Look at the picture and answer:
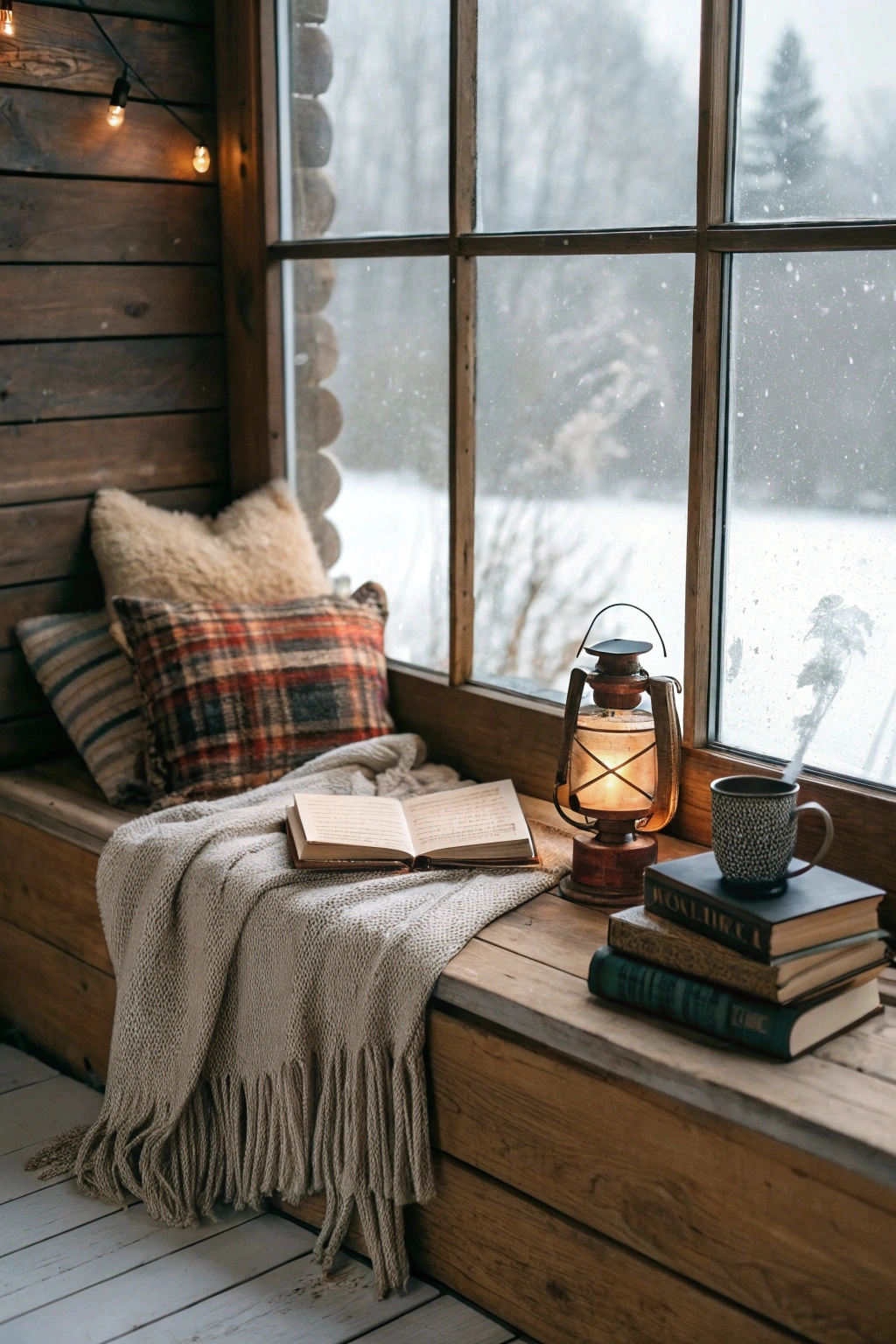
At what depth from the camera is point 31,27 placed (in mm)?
2283

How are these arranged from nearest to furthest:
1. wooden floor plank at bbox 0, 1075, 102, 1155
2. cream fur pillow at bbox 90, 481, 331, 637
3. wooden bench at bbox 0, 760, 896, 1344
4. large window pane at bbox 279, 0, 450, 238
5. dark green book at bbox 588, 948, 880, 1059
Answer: wooden bench at bbox 0, 760, 896, 1344, dark green book at bbox 588, 948, 880, 1059, wooden floor plank at bbox 0, 1075, 102, 1155, large window pane at bbox 279, 0, 450, 238, cream fur pillow at bbox 90, 481, 331, 637

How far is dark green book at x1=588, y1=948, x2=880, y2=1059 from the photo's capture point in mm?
1450

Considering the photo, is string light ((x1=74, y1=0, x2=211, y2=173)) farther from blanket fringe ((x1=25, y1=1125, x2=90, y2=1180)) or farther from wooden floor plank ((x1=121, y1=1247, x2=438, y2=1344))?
wooden floor plank ((x1=121, y1=1247, x2=438, y2=1344))

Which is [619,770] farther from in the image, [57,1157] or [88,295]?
[88,295]

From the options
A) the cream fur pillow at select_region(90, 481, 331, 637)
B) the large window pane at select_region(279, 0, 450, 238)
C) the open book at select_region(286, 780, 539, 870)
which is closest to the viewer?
the open book at select_region(286, 780, 539, 870)

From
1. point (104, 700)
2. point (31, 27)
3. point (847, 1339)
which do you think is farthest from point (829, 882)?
point (31, 27)

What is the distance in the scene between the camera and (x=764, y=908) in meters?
1.48

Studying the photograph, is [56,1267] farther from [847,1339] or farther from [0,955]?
[847,1339]

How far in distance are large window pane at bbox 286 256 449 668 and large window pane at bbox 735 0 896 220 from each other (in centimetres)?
62

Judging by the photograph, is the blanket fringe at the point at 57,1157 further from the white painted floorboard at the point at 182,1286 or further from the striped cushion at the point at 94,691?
the striped cushion at the point at 94,691

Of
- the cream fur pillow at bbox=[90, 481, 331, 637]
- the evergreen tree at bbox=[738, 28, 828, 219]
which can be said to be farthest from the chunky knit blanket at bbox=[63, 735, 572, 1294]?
the evergreen tree at bbox=[738, 28, 828, 219]

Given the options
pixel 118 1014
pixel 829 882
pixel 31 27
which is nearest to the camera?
pixel 829 882

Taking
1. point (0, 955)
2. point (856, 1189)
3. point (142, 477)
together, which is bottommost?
point (0, 955)

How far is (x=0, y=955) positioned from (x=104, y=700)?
51 cm
